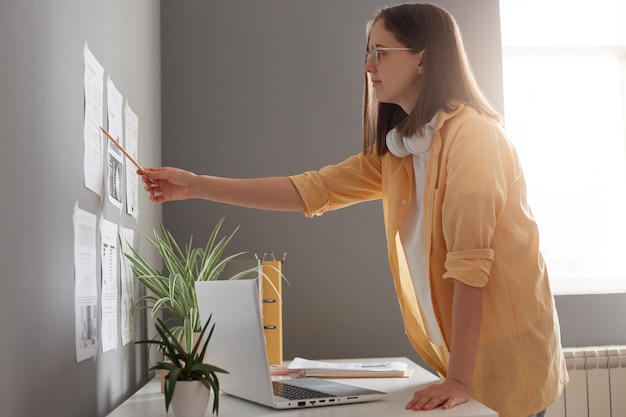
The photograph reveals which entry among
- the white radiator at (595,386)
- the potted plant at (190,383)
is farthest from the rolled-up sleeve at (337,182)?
the white radiator at (595,386)

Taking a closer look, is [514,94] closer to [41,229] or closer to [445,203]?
[445,203]

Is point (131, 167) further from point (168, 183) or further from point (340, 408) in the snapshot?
point (340, 408)

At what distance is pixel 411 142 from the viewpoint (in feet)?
5.41

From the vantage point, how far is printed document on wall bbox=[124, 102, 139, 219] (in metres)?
1.97

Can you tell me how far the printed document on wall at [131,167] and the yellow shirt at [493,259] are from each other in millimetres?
805

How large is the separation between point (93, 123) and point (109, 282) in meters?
0.36

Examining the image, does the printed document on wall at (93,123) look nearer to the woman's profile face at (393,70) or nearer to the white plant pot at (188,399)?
the white plant pot at (188,399)

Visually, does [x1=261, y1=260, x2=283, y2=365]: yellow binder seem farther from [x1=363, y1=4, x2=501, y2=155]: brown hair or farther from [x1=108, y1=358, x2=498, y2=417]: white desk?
[x1=363, y1=4, x2=501, y2=155]: brown hair

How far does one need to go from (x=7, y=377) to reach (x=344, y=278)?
5.82 feet

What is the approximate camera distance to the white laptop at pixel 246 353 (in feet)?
4.55

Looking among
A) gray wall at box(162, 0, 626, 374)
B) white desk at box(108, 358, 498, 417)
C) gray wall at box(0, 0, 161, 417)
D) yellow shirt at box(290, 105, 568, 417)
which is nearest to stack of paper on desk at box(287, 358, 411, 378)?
white desk at box(108, 358, 498, 417)

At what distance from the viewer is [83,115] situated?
148cm

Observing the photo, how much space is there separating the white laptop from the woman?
19 centimetres

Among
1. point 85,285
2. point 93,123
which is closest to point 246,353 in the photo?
point 85,285
